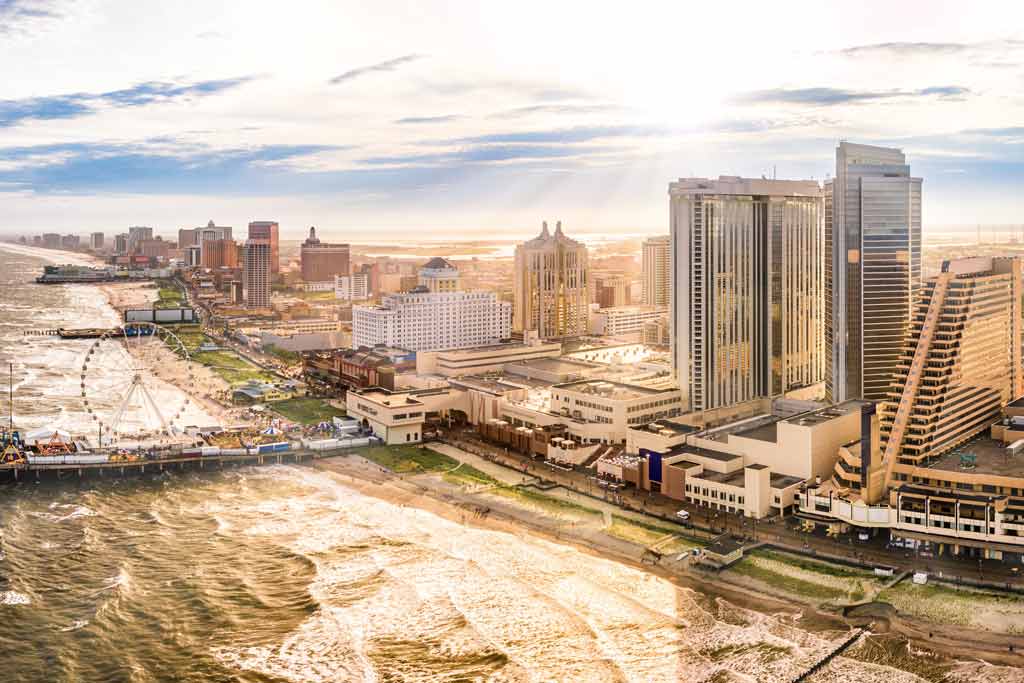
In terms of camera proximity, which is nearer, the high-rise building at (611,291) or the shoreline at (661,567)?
the shoreline at (661,567)

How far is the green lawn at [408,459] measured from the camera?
39625 mm

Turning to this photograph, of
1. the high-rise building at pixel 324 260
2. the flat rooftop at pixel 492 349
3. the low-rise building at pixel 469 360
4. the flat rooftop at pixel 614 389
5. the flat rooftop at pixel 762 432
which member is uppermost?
the high-rise building at pixel 324 260

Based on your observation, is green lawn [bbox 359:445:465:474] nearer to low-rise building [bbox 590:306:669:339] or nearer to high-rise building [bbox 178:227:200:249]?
low-rise building [bbox 590:306:669:339]

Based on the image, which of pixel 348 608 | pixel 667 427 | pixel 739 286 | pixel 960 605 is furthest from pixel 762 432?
pixel 348 608

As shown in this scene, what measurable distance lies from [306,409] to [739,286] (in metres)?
24.6

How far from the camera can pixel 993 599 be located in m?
24.8

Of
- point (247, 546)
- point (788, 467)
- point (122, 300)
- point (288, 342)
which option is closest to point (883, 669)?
point (788, 467)

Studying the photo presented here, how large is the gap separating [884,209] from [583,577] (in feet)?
84.9

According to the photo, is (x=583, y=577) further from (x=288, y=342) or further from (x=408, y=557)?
(x=288, y=342)

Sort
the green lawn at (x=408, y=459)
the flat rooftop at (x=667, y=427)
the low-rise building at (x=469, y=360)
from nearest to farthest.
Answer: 1. the flat rooftop at (x=667, y=427)
2. the green lawn at (x=408, y=459)
3. the low-rise building at (x=469, y=360)

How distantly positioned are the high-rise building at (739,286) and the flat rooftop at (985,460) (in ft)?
45.3

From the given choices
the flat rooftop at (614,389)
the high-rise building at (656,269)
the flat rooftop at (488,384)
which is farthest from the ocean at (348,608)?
the high-rise building at (656,269)

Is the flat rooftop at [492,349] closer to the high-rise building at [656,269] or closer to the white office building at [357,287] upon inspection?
the high-rise building at [656,269]

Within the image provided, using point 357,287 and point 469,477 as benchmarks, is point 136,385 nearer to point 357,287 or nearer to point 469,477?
point 469,477
